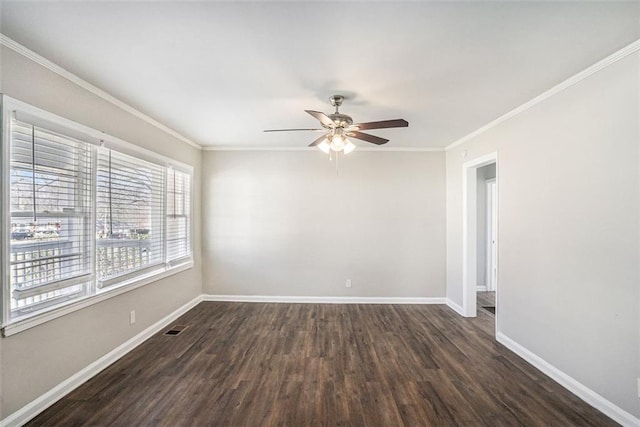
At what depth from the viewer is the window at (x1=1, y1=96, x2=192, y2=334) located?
1780 millimetres

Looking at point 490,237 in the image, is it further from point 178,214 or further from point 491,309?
point 178,214

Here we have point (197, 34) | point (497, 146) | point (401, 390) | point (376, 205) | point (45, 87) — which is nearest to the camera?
point (197, 34)

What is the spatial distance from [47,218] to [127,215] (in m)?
0.84

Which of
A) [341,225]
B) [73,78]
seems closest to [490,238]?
[341,225]

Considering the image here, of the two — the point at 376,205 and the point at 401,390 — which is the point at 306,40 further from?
the point at 376,205

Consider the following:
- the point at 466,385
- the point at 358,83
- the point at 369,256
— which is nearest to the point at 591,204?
the point at 466,385

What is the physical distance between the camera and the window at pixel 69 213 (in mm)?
1780

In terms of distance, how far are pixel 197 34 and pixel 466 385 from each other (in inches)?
135

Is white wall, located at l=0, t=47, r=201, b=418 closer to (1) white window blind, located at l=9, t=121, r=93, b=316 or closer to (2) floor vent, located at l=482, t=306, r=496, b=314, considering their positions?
(1) white window blind, located at l=9, t=121, r=93, b=316

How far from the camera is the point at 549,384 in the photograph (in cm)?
226

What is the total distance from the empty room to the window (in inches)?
0.6

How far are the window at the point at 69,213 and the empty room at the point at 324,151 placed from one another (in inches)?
0.6

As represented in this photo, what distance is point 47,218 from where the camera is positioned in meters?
→ 1.98

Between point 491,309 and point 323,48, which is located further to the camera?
point 491,309
